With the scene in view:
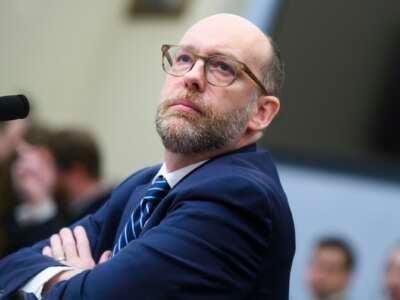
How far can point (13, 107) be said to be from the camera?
222 cm

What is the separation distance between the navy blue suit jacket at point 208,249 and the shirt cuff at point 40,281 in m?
0.01

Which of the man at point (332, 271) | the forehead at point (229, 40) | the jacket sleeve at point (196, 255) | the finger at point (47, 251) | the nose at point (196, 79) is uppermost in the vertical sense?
the forehead at point (229, 40)

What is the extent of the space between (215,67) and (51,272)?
23.8 inches

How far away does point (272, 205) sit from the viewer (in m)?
2.37

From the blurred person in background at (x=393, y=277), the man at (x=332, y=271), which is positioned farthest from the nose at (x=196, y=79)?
the man at (x=332, y=271)

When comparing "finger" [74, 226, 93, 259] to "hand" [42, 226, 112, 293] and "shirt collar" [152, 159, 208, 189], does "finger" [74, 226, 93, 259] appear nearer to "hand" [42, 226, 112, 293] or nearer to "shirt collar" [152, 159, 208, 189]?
"hand" [42, 226, 112, 293]

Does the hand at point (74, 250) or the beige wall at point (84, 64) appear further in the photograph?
the beige wall at point (84, 64)

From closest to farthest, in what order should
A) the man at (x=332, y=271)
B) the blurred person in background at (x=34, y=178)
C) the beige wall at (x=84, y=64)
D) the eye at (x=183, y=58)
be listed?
the eye at (x=183, y=58) → the blurred person in background at (x=34, y=178) → the man at (x=332, y=271) → the beige wall at (x=84, y=64)

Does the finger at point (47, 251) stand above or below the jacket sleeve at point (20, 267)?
below

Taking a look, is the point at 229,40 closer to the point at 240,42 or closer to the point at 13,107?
the point at 240,42

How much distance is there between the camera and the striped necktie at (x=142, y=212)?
98.7 inches

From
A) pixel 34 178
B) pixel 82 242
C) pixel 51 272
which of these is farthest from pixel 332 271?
pixel 51 272

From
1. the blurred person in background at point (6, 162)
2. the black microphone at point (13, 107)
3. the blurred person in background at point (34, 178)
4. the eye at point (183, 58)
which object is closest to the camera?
the black microphone at point (13, 107)

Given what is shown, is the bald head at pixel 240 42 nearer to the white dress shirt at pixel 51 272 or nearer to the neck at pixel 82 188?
the white dress shirt at pixel 51 272
